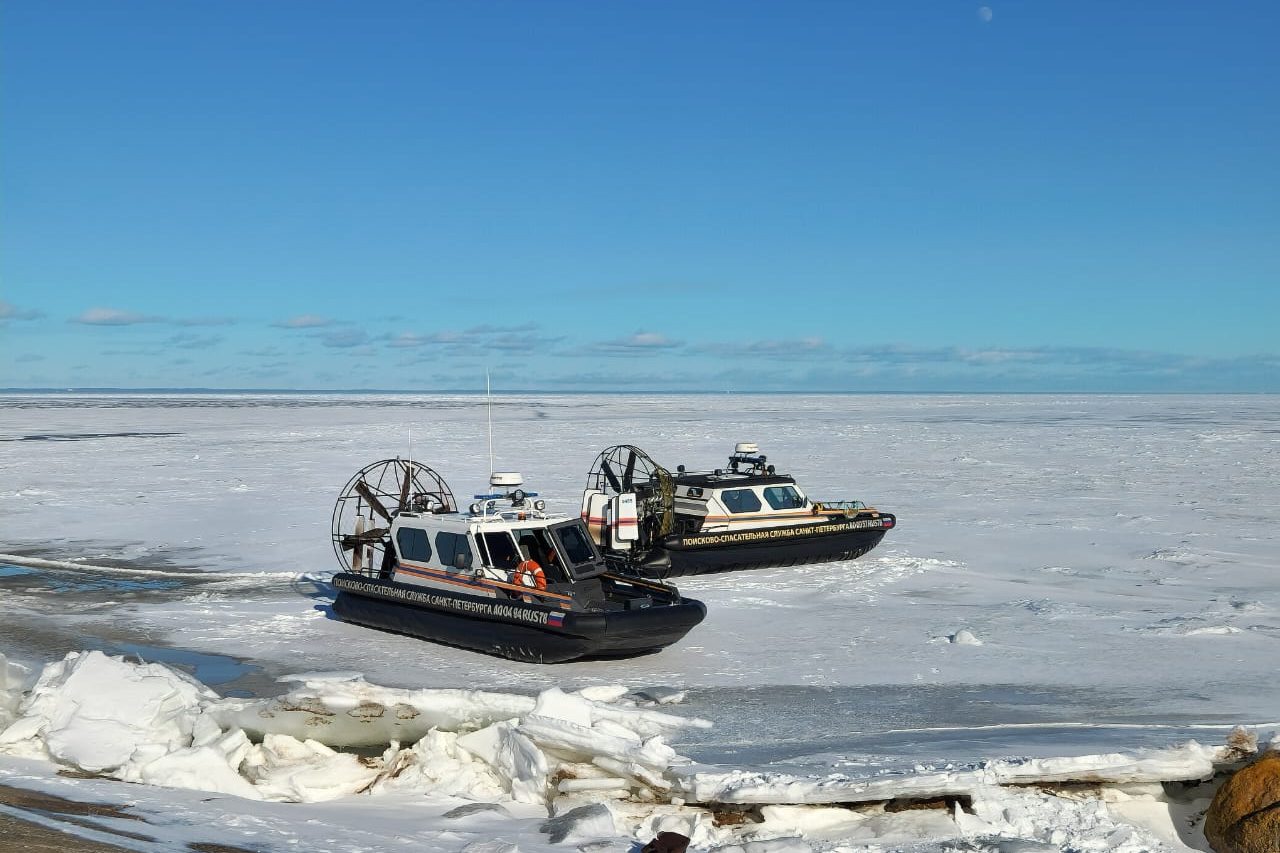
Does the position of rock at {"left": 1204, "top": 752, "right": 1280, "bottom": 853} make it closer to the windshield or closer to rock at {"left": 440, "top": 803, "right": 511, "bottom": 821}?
rock at {"left": 440, "top": 803, "right": 511, "bottom": 821}

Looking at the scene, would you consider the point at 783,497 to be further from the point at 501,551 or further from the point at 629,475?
the point at 501,551

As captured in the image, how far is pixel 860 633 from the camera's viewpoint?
11.5m

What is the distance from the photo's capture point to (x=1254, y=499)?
21703mm

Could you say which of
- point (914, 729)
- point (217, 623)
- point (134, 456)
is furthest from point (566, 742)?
point (134, 456)

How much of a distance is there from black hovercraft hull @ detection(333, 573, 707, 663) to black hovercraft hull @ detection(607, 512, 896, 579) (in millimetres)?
3558

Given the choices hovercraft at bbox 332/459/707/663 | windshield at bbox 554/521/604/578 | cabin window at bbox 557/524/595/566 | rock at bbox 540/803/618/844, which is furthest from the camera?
cabin window at bbox 557/524/595/566

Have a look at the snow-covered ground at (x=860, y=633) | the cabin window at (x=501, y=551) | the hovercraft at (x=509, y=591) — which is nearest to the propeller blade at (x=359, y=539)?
the hovercraft at (x=509, y=591)

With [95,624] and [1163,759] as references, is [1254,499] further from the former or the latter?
[95,624]

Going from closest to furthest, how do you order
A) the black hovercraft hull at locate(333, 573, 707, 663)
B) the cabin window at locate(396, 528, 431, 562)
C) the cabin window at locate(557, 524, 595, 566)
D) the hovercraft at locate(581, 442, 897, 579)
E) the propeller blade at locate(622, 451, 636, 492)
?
the black hovercraft hull at locate(333, 573, 707, 663) → the cabin window at locate(557, 524, 595, 566) → the cabin window at locate(396, 528, 431, 562) → the hovercraft at locate(581, 442, 897, 579) → the propeller blade at locate(622, 451, 636, 492)

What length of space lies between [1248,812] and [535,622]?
571 centimetres

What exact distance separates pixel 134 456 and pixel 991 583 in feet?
92.0

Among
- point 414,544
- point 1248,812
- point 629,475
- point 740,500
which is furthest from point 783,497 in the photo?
point 1248,812

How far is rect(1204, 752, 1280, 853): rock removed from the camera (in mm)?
6124

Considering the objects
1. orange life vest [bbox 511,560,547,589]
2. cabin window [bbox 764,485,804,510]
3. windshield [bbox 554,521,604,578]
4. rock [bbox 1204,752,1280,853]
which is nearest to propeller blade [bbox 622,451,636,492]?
cabin window [bbox 764,485,804,510]
